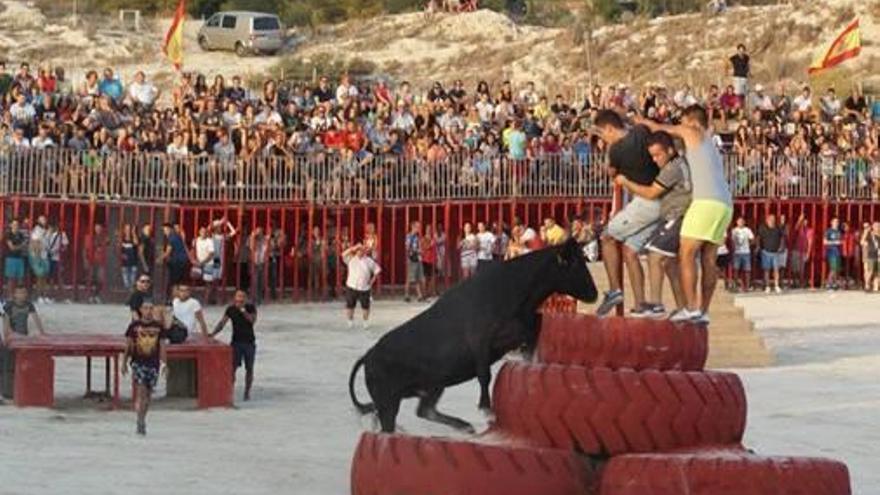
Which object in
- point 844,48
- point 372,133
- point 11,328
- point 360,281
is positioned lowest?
point 11,328

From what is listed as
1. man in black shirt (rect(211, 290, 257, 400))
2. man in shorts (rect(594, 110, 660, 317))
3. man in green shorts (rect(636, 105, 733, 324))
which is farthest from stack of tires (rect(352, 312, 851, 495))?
man in black shirt (rect(211, 290, 257, 400))

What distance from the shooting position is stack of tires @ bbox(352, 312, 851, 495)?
67.2 ft

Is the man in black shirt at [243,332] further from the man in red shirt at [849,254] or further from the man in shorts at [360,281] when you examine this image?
the man in red shirt at [849,254]

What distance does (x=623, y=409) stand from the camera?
20.8m

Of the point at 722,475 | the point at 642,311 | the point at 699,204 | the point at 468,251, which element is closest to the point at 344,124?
the point at 468,251

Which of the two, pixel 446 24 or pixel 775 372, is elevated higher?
pixel 446 24

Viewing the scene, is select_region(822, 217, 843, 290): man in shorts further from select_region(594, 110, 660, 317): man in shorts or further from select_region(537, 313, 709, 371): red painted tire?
select_region(537, 313, 709, 371): red painted tire

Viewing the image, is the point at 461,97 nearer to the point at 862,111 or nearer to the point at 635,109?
the point at 635,109

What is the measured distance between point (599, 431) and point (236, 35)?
51458 mm

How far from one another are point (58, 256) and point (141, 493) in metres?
20.3

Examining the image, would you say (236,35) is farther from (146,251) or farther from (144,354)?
(144,354)

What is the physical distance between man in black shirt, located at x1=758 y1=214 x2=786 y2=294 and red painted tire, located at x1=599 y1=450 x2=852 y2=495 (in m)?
27.5

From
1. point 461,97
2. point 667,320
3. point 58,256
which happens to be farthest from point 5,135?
point 667,320

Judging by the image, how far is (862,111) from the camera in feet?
175
